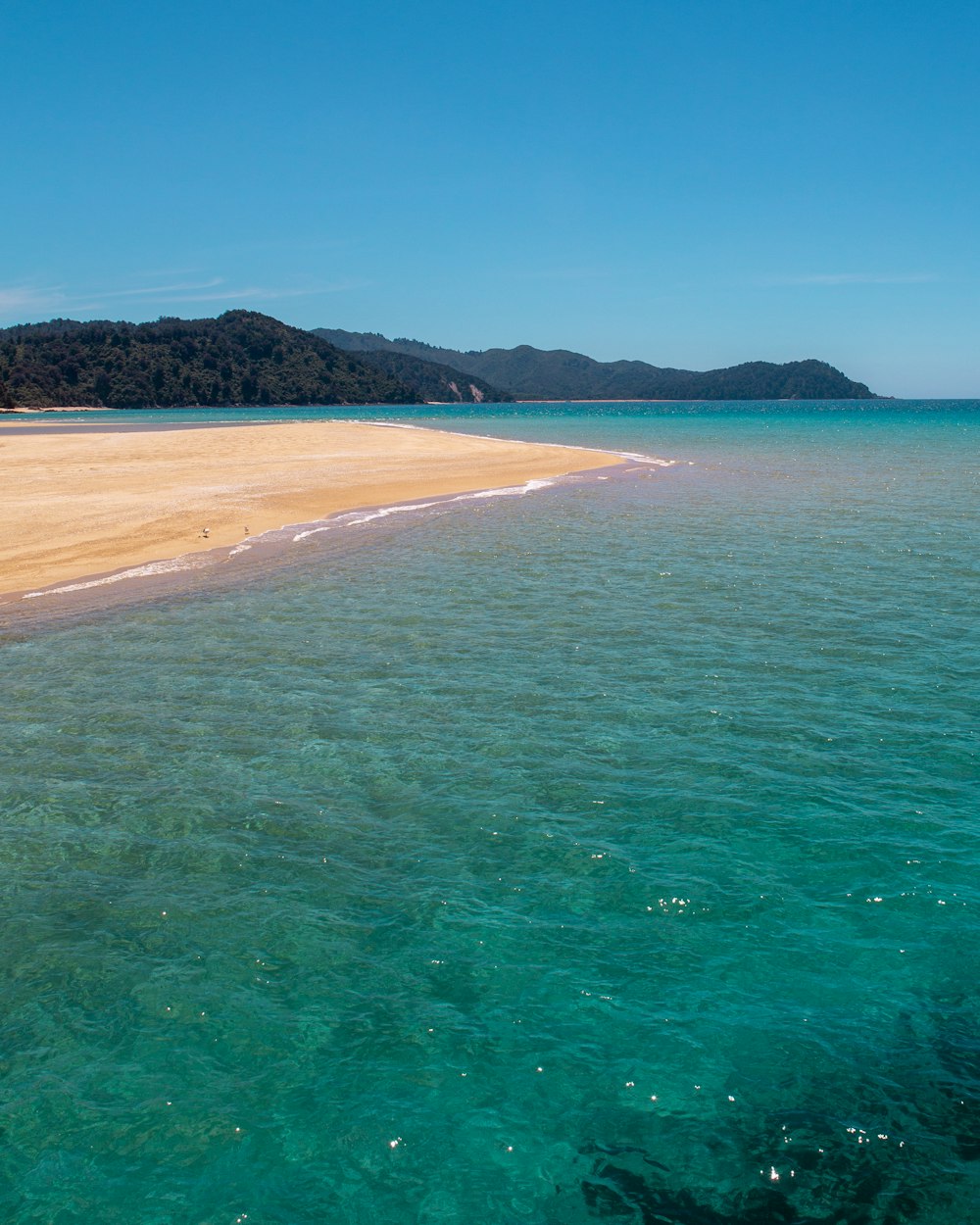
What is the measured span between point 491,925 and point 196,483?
3007cm

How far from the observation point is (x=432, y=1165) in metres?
4.66

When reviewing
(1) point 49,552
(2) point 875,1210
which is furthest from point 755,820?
(1) point 49,552

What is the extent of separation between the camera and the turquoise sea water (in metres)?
4.64

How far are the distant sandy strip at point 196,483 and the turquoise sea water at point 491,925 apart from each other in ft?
23.4

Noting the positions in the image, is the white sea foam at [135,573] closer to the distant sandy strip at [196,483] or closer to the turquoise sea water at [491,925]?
the distant sandy strip at [196,483]

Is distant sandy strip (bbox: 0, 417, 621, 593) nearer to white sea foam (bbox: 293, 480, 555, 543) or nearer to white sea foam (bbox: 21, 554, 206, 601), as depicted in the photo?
Result: white sea foam (bbox: 21, 554, 206, 601)

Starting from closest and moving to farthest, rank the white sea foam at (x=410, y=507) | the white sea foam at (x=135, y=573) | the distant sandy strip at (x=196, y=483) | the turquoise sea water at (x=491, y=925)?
the turquoise sea water at (x=491, y=925)
the white sea foam at (x=135, y=573)
the distant sandy strip at (x=196, y=483)
the white sea foam at (x=410, y=507)

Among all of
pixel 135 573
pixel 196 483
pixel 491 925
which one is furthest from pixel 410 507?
pixel 491 925

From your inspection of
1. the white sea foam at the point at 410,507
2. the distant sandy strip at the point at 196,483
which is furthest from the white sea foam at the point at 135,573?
the white sea foam at the point at 410,507

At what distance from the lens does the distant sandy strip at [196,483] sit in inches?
832

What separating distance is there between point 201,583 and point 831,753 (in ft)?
42.3

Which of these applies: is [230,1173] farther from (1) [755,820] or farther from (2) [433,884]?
(1) [755,820]

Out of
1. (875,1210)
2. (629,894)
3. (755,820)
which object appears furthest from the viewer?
(755,820)

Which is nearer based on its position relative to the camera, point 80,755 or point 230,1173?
point 230,1173
